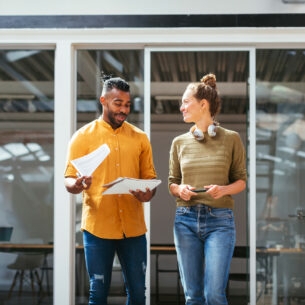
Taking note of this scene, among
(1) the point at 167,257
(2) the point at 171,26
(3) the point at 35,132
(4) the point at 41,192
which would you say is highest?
(2) the point at 171,26

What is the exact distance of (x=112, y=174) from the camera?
12.8ft

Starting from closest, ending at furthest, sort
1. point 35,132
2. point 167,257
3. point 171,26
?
point 171,26, point 35,132, point 167,257

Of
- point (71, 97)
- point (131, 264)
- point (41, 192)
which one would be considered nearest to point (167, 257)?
point (41, 192)

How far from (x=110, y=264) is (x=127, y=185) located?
0.51 metres

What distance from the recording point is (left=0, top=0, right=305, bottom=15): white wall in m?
5.51

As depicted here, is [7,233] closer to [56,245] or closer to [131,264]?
[56,245]

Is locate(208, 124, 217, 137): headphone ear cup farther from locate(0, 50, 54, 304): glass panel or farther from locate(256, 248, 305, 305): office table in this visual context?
locate(0, 50, 54, 304): glass panel

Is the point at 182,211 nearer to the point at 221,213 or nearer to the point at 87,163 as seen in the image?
the point at 221,213

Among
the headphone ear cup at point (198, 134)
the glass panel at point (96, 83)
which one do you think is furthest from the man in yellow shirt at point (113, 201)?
the glass panel at point (96, 83)

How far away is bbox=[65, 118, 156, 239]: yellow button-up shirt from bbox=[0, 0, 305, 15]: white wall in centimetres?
188

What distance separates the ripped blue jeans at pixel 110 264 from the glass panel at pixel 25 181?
200 cm

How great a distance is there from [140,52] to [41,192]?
60.1 inches

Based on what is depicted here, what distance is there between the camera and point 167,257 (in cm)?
820

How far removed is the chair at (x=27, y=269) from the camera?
229 inches
